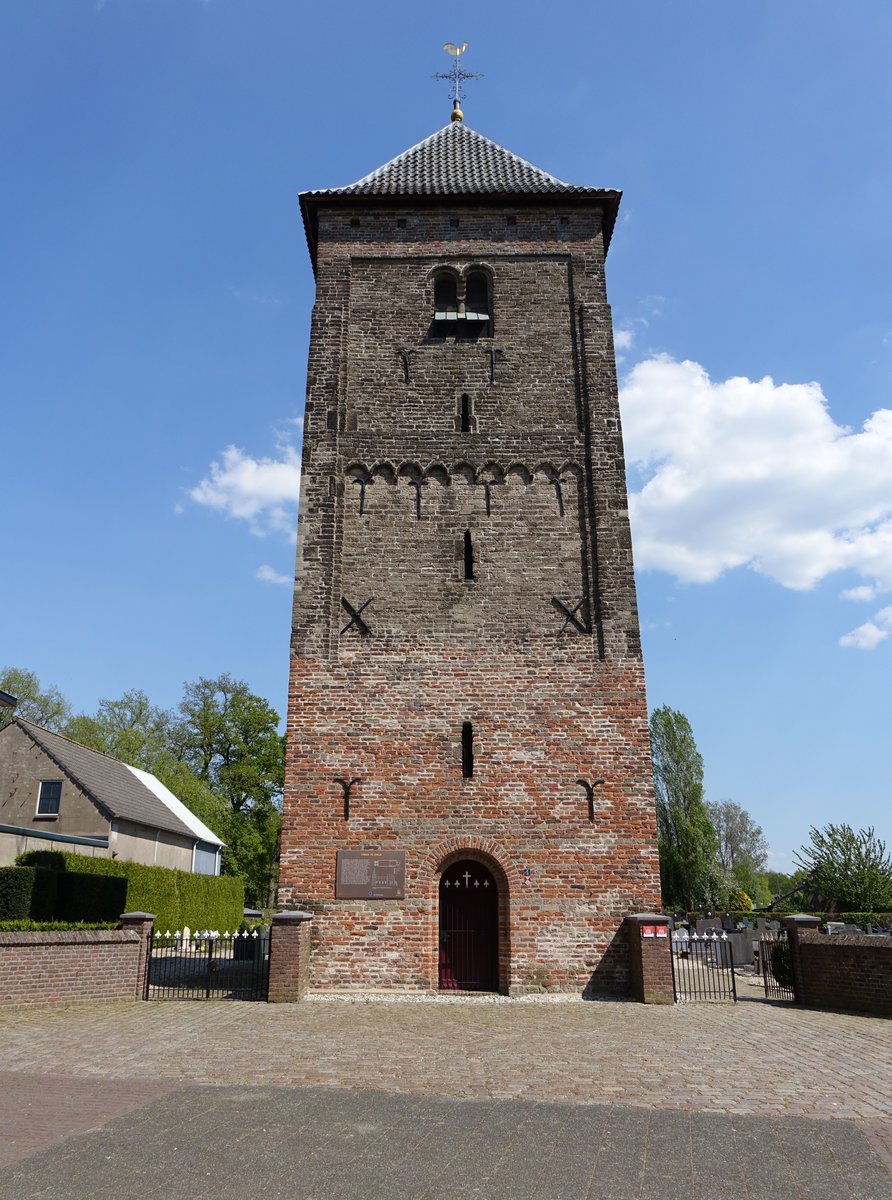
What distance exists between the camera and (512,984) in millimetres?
13789

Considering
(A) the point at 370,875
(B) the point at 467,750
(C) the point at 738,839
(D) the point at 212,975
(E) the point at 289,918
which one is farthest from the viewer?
(C) the point at 738,839

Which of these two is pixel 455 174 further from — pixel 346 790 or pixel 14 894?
pixel 14 894

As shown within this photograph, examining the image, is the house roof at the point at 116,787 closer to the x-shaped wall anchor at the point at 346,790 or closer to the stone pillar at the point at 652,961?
the x-shaped wall anchor at the point at 346,790

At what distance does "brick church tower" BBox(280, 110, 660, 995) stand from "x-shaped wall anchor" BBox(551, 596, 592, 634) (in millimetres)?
38

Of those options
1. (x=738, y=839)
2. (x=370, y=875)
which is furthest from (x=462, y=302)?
(x=738, y=839)

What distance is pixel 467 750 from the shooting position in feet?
49.5

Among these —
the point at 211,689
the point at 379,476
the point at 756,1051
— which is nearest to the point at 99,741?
the point at 211,689

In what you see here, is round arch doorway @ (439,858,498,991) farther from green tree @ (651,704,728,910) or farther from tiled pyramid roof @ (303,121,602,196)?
green tree @ (651,704,728,910)

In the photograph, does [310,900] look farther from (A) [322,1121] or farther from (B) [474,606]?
(A) [322,1121]

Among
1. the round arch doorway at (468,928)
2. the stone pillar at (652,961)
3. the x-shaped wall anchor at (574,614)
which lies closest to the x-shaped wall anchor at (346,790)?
the round arch doorway at (468,928)

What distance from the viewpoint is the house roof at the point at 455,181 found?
18750 mm

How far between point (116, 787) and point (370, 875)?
18555 mm

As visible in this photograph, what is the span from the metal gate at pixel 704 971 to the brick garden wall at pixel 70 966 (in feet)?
29.0

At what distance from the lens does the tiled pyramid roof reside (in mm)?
18844
